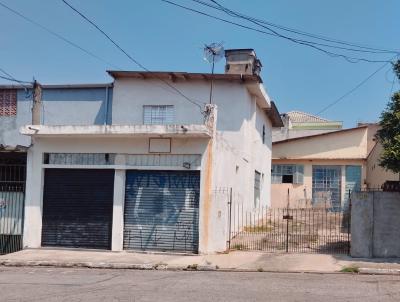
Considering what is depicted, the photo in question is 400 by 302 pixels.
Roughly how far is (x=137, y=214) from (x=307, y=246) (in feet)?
18.1

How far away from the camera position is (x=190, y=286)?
1062cm

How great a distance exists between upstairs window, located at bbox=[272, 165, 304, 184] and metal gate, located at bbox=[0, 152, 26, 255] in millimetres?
17033

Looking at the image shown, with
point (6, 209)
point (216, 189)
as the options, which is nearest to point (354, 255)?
point (216, 189)

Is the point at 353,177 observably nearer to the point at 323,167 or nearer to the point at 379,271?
the point at 323,167

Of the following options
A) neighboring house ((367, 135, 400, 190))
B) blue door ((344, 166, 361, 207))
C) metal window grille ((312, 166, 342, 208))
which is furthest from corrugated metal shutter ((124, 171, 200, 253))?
blue door ((344, 166, 361, 207))

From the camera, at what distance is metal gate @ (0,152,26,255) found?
18.3 metres

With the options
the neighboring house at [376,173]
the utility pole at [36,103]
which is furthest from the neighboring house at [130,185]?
the neighboring house at [376,173]

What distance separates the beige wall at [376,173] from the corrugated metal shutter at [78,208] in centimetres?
1268

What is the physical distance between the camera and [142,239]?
55.9 ft

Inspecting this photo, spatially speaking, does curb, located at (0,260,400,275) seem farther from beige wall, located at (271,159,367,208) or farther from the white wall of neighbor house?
beige wall, located at (271,159,367,208)

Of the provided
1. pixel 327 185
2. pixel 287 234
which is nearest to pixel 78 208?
pixel 287 234

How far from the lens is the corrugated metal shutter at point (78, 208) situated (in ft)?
57.0

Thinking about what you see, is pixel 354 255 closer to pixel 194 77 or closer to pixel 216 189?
pixel 216 189

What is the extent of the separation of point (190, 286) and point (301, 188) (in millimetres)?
21387
